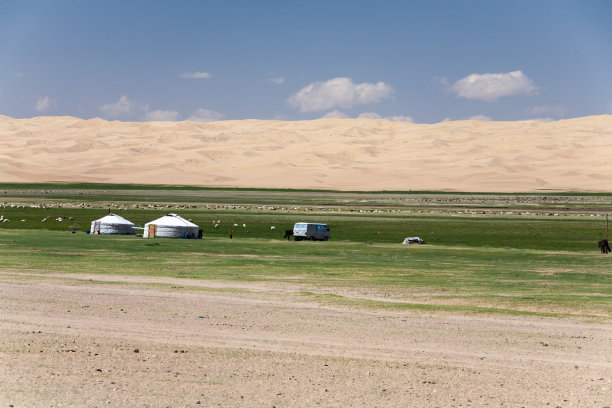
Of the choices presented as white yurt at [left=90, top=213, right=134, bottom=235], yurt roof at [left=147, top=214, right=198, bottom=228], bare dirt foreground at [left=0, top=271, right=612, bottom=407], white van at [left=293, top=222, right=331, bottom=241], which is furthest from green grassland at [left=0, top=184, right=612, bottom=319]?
bare dirt foreground at [left=0, top=271, right=612, bottom=407]

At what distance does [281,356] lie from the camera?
1595 centimetres

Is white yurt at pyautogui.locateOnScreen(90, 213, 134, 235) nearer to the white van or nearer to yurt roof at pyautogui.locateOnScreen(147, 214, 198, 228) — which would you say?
yurt roof at pyautogui.locateOnScreen(147, 214, 198, 228)

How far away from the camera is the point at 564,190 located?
166625mm

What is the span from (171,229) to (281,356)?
1686 inches

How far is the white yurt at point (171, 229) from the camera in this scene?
57625mm

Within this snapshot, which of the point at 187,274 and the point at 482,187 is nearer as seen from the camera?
the point at 187,274

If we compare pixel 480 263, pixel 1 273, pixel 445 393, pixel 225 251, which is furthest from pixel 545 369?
pixel 225 251

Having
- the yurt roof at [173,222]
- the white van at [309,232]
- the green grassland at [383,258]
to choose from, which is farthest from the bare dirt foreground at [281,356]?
the white van at [309,232]

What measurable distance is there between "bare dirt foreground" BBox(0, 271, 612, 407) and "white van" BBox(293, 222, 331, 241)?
34.6m

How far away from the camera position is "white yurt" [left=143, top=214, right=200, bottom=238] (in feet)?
A: 189

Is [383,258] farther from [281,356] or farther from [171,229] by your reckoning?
[281,356]

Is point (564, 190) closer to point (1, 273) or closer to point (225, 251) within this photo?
point (225, 251)

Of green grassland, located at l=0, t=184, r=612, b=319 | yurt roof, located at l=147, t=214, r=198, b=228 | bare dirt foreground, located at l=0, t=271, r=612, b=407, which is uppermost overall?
yurt roof, located at l=147, t=214, r=198, b=228

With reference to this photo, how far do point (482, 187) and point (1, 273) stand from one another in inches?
5927
